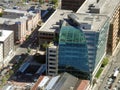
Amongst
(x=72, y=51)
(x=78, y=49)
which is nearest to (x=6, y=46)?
(x=72, y=51)

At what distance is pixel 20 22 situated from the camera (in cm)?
16600

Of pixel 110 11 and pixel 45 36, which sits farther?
pixel 110 11

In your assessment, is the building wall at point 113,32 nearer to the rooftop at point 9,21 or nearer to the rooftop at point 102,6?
the rooftop at point 102,6

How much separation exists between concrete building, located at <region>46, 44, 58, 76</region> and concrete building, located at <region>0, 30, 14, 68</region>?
16.2 meters

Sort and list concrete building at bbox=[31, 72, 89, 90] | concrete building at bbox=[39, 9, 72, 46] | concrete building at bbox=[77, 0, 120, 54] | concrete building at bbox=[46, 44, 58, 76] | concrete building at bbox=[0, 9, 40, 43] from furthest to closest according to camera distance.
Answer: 1. concrete building at bbox=[0, 9, 40, 43]
2. concrete building at bbox=[39, 9, 72, 46]
3. concrete building at bbox=[77, 0, 120, 54]
4. concrete building at bbox=[46, 44, 58, 76]
5. concrete building at bbox=[31, 72, 89, 90]

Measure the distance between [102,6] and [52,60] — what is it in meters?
32.2

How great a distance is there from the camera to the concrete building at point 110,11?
159 meters

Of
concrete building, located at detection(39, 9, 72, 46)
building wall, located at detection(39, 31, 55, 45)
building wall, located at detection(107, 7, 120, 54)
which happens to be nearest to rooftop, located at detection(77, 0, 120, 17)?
building wall, located at detection(107, 7, 120, 54)

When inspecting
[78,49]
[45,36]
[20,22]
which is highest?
[20,22]

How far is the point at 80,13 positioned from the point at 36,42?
22031 mm

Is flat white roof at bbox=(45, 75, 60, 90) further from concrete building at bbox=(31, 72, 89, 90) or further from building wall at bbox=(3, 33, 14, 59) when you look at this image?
building wall at bbox=(3, 33, 14, 59)

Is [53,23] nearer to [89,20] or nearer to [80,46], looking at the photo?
[89,20]

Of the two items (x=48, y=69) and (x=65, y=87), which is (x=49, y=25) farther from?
(x=65, y=87)

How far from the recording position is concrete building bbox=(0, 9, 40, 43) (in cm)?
16650
